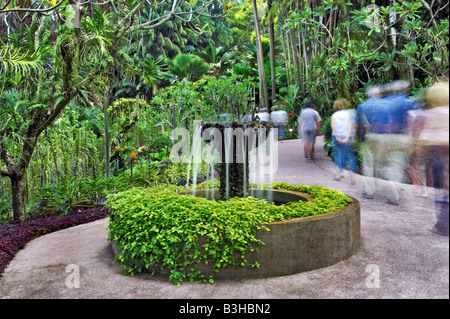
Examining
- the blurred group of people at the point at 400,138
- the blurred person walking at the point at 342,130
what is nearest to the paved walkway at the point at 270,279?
the blurred group of people at the point at 400,138

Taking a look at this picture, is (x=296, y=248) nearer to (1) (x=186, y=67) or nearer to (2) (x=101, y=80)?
(2) (x=101, y=80)

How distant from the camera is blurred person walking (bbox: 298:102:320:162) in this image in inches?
302

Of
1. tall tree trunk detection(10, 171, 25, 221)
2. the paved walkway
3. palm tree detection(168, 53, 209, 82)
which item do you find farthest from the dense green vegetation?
palm tree detection(168, 53, 209, 82)

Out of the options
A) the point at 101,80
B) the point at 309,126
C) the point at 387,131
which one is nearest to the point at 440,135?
the point at 387,131

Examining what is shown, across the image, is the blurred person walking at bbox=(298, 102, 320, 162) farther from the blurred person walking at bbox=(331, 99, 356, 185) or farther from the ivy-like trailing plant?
the ivy-like trailing plant

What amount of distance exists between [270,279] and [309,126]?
567cm

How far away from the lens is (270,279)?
2.78 metres

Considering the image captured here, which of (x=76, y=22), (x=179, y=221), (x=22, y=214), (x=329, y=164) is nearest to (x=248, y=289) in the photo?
(x=179, y=221)

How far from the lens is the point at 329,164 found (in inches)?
329

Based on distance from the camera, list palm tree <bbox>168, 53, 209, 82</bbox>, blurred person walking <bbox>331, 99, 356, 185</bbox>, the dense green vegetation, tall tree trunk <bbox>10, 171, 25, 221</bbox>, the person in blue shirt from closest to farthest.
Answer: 1. the person in blue shirt
2. the dense green vegetation
3. tall tree trunk <bbox>10, 171, 25, 221</bbox>
4. blurred person walking <bbox>331, 99, 356, 185</bbox>
5. palm tree <bbox>168, 53, 209, 82</bbox>

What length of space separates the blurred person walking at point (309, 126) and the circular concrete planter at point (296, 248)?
4848 millimetres

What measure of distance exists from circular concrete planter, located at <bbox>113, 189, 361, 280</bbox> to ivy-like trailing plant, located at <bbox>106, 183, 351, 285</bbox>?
2.4 inches

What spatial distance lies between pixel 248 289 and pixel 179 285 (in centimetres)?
51
